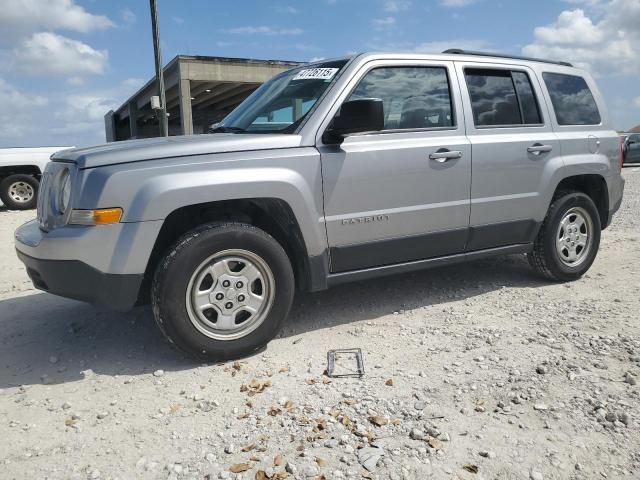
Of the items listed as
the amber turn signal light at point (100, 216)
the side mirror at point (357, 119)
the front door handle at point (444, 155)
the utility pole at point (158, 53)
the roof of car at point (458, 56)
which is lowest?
the amber turn signal light at point (100, 216)

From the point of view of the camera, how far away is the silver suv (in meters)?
3.07

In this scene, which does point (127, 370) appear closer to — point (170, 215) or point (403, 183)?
point (170, 215)

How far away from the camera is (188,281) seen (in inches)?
125

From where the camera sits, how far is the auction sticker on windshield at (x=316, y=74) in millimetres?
3835

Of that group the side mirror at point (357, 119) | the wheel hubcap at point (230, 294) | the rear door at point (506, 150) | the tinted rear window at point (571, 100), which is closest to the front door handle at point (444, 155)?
the rear door at point (506, 150)

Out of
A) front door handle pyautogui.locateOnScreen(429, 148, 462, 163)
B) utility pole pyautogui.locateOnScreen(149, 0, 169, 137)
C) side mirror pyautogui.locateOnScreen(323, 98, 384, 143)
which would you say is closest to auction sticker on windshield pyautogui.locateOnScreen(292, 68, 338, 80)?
side mirror pyautogui.locateOnScreen(323, 98, 384, 143)

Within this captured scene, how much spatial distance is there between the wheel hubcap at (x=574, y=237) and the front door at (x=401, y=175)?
122 cm

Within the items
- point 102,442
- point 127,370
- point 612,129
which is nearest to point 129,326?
point 127,370

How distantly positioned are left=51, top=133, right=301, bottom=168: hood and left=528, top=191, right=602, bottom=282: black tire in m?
2.52

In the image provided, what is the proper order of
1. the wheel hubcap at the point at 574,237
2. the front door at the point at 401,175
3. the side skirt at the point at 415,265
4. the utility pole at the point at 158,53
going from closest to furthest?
the front door at the point at 401,175, the side skirt at the point at 415,265, the wheel hubcap at the point at 574,237, the utility pole at the point at 158,53

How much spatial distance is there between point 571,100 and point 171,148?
367 centimetres

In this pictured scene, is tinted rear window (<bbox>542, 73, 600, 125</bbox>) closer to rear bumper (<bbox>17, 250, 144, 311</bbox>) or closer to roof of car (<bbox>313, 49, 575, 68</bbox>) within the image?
roof of car (<bbox>313, 49, 575, 68</bbox>)

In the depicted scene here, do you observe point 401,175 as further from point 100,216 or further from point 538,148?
point 100,216

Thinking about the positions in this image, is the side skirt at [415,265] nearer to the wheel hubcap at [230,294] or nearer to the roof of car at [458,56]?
the wheel hubcap at [230,294]
